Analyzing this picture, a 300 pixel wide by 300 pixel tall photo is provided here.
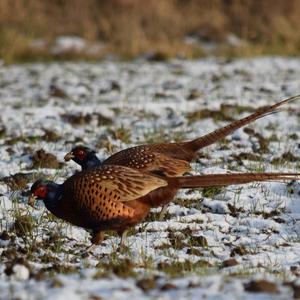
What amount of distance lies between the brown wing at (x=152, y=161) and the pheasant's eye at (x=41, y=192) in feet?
1.98

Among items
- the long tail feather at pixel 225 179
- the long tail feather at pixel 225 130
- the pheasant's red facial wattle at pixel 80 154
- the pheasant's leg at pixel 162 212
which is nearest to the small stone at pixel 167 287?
the long tail feather at pixel 225 179

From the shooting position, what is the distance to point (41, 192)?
14.6 ft

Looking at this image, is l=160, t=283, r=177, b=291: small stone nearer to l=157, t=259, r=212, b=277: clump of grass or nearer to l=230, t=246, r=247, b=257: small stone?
l=157, t=259, r=212, b=277: clump of grass

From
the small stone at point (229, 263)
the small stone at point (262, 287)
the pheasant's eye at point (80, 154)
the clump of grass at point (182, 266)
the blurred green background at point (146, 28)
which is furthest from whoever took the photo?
the blurred green background at point (146, 28)

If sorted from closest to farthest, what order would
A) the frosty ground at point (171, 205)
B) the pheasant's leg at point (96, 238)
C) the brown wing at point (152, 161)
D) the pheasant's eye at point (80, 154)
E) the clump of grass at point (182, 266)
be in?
the frosty ground at point (171, 205) < the clump of grass at point (182, 266) < the pheasant's leg at point (96, 238) < the brown wing at point (152, 161) < the pheasant's eye at point (80, 154)

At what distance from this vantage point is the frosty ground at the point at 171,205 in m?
3.38

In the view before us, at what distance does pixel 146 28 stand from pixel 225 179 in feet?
35.6

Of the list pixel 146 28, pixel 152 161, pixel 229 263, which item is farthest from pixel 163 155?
pixel 146 28

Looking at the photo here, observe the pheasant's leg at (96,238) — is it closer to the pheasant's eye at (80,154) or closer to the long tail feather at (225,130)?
the pheasant's eye at (80,154)

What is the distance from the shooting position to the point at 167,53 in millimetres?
13250

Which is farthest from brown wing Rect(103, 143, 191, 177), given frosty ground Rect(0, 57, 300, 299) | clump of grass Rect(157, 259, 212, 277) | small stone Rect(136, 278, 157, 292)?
small stone Rect(136, 278, 157, 292)

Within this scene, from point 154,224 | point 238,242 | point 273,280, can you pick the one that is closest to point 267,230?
point 238,242

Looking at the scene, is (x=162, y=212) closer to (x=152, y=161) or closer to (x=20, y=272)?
(x=152, y=161)

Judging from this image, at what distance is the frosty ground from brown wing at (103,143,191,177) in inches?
12.3
